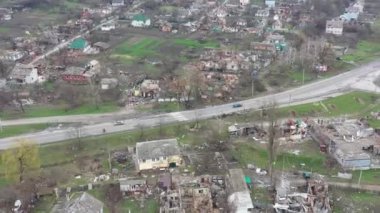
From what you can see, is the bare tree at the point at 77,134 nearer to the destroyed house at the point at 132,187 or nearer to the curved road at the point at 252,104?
the curved road at the point at 252,104

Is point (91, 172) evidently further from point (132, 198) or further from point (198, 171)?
point (198, 171)

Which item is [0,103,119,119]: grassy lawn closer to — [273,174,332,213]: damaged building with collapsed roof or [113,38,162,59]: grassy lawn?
[113,38,162,59]: grassy lawn

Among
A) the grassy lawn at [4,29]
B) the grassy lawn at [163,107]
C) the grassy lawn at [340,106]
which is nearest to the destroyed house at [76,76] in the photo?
the grassy lawn at [163,107]

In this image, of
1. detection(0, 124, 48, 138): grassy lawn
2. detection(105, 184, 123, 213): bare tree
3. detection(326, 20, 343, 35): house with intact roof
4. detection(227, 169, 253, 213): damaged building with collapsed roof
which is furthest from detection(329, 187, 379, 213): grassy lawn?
detection(326, 20, 343, 35): house with intact roof

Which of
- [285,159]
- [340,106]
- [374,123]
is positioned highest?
[285,159]

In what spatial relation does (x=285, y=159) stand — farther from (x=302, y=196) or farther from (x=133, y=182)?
(x=133, y=182)

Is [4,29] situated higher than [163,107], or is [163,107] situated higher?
[4,29]

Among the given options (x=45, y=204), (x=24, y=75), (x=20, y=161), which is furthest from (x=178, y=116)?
(x=24, y=75)
